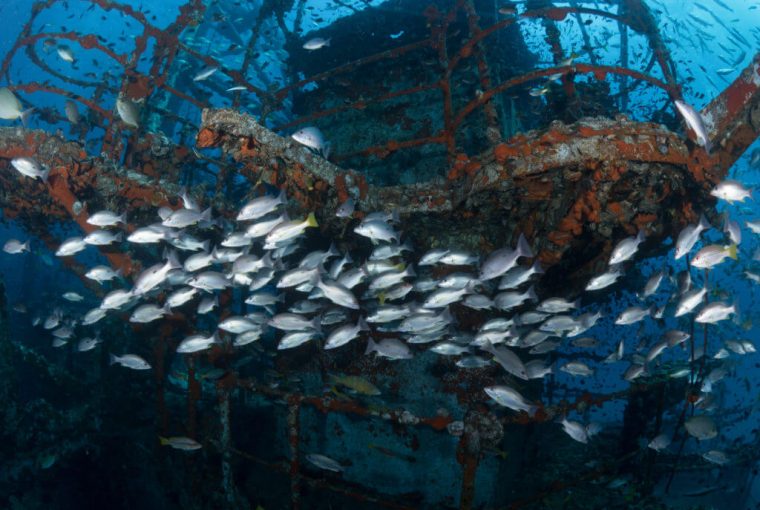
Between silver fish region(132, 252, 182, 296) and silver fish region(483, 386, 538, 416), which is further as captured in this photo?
silver fish region(132, 252, 182, 296)

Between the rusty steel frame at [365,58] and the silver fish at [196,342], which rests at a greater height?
the rusty steel frame at [365,58]

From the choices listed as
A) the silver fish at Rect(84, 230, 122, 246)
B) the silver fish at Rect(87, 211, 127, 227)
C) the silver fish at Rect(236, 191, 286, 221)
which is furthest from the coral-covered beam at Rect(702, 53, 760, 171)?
the silver fish at Rect(84, 230, 122, 246)

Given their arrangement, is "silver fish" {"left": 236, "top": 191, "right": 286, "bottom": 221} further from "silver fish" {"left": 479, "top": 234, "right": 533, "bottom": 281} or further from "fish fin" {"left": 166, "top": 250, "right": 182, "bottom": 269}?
"silver fish" {"left": 479, "top": 234, "right": 533, "bottom": 281}

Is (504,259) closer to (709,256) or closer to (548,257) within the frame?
(548,257)

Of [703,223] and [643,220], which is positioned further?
[643,220]

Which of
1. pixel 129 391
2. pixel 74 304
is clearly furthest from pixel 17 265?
pixel 129 391

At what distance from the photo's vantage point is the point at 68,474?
780 cm

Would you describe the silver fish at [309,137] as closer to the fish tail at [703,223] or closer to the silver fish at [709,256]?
the fish tail at [703,223]

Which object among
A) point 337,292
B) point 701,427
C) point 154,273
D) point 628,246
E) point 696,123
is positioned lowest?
point 701,427

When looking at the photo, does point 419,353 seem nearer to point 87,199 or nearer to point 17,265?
point 87,199

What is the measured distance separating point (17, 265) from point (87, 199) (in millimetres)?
65136

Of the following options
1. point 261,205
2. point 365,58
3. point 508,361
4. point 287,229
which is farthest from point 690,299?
point 365,58

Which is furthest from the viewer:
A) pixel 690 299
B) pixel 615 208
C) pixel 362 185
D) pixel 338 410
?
pixel 362 185

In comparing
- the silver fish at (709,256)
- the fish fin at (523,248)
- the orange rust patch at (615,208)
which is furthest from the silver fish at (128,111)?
the silver fish at (709,256)
